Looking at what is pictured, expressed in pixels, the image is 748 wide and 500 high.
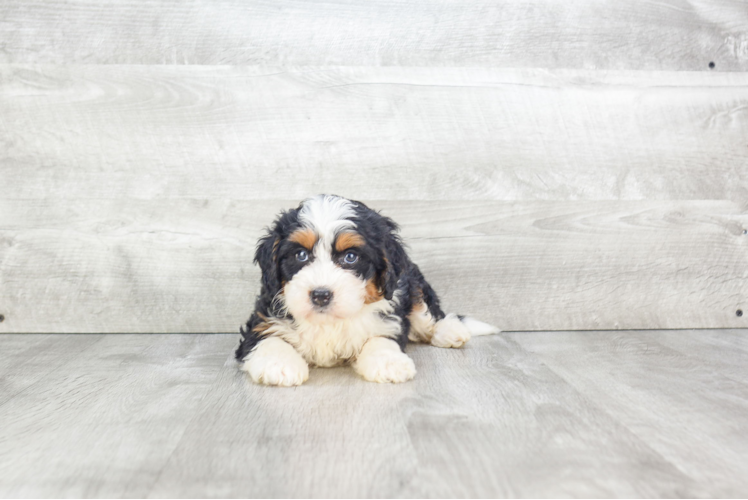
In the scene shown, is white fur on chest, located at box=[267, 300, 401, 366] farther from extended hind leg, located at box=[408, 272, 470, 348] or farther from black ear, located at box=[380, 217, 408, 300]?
extended hind leg, located at box=[408, 272, 470, 348]

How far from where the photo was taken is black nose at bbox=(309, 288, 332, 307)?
186cm

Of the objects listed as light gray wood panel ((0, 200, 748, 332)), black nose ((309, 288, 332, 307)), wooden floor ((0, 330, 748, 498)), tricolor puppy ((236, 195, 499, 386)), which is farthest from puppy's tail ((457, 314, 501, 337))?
black nose ((309, 288, 332, 307))

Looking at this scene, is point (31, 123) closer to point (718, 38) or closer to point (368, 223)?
point (368, 223)

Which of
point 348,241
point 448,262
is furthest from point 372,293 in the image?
point 448,262

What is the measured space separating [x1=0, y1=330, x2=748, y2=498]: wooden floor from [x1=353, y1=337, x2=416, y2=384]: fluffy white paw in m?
0.04

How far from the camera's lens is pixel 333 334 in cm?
211

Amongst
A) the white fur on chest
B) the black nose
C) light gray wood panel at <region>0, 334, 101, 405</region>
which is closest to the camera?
the black nose

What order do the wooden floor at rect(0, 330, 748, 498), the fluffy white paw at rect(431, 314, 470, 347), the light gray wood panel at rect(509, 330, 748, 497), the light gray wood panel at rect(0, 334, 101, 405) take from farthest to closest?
the fluffy white paw at rect(431, 314, 470, 347) → the light gray wood panel at rect(0, 334, 101, 405) → the light gray wood panel at rect(509, 330, 748, 497) → the wooden floor at rect(0, 330, 748, 498)

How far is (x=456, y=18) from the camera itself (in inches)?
108

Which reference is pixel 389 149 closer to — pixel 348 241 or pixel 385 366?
pixel 348 241

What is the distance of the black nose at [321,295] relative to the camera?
73.2 inches

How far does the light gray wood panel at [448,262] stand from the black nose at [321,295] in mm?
907

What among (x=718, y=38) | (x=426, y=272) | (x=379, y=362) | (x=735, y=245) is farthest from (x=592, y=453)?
(x=718, y=38)

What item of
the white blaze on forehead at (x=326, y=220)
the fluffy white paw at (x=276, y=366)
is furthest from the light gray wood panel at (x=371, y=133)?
the fluffy white paw at (x=276, y=366)
